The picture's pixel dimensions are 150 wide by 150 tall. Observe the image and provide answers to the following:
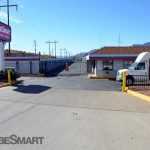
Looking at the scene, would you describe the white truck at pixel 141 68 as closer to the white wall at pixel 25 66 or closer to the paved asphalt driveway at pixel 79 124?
the paved asphalt driveway at pixel 79 124

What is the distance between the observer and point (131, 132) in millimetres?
8664

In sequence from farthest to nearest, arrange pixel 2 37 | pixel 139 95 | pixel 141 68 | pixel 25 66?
pixel 25 66 → pixel 2 37 → pixel 141 68 → pixel 139 95

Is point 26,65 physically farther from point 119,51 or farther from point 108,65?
point 119,51

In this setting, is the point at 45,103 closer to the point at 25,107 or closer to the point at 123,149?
the point at 25,107

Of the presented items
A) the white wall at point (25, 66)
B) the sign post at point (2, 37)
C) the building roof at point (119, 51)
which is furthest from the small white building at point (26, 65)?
the sign post at point (2, 37)

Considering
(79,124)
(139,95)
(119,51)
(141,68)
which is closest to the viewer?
(79,124)

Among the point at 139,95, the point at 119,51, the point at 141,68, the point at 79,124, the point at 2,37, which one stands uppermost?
the point at 2,37

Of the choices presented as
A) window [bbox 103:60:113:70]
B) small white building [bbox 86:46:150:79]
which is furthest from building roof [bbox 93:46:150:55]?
window [bbox 103:60:113:70]

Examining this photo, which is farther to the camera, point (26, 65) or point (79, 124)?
point (26, 65)

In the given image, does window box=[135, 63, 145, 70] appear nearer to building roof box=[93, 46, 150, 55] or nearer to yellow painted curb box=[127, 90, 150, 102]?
yellow painted curb box=[127, 90, 150, 102]

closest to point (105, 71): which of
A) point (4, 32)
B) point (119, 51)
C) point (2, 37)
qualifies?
point (119, 51)

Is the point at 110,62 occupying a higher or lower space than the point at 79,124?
higher

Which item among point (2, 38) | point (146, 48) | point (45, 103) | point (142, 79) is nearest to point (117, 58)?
point (146, 48)

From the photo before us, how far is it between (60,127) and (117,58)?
28.3 metres
